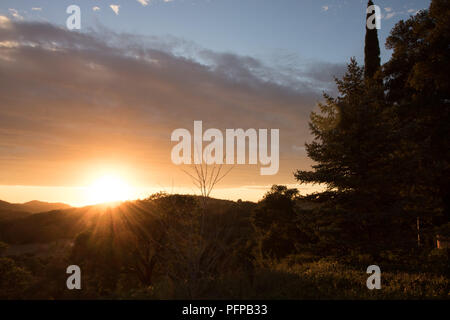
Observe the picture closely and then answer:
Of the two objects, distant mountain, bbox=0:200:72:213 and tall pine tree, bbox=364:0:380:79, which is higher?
tall pine tree, bbox=364:0:380:79

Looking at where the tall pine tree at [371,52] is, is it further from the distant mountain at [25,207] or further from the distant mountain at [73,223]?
the distant mountain at [25,207]

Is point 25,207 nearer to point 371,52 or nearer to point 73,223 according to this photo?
point 73,223

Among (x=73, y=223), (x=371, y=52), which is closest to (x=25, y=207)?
(x=73, y=223)

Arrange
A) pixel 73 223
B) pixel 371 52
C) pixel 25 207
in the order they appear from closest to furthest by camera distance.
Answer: pixel 371 52 < pixel 73 223 < pixel 25 207

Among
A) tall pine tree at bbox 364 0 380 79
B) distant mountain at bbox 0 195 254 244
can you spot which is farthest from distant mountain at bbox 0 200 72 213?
tall pine tree at bbox 364 0 380 79

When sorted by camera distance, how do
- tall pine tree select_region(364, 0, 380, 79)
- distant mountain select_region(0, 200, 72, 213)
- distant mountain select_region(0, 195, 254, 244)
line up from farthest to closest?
distant mountain select_region(0, 200, 72, 213), distant mountain select_region(0, 195, 254, 244), tall pine tree select_region(364, 0, 380, 79)

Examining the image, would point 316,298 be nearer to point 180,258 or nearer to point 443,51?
point 180,258

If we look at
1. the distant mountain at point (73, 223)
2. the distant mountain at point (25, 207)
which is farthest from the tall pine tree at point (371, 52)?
the distant mountain at point (25, 207)

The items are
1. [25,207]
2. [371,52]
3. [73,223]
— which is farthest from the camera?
[25,207]

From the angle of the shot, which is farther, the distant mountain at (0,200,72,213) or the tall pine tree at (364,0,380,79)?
the distant mountain at (0,200,72,213)

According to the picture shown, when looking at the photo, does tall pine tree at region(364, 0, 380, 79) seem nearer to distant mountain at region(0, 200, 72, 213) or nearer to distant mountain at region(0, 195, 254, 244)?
distant mountain at region(0, 195, 254, 244)

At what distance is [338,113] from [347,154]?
237 centimetres
